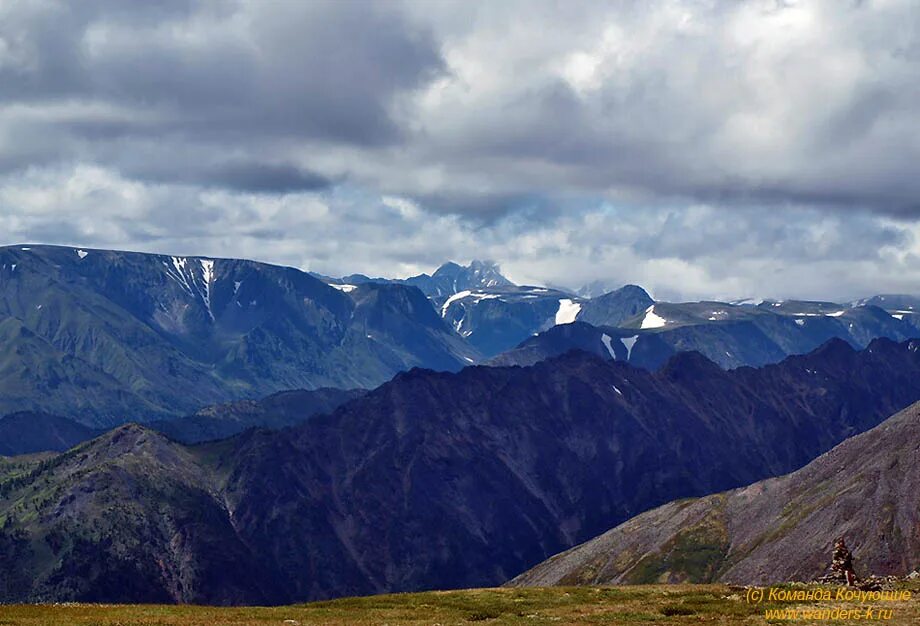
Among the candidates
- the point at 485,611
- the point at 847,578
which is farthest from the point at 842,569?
the point at 485,611

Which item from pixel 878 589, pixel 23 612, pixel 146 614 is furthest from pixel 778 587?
pixel 23 612

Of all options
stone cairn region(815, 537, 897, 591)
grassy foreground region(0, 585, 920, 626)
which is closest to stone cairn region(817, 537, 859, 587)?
stone cairn region(815, 537, 897, 591)

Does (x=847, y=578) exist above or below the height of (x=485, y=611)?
below

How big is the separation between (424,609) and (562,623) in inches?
666

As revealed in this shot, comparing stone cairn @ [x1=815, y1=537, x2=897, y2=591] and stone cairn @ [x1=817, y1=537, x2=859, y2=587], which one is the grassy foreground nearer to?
stone cairn @ [x1=815, y1=537, x2=897, y2=591]

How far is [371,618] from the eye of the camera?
251ft

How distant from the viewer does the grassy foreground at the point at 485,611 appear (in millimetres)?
70500

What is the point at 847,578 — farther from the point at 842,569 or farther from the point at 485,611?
the point at 485,611

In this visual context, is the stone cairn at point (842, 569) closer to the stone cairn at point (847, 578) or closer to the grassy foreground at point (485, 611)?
the stone cairn at point (847, 578)

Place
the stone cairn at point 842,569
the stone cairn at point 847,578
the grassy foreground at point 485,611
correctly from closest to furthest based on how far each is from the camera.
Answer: the grassy foreground at point 485,611, the stone cairn at point 847,578, the stone cairn at point 842,569

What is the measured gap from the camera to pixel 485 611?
79.8 m

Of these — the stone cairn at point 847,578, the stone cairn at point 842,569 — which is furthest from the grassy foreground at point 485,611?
the stone cairn at point 842,569

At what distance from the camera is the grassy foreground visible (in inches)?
2776

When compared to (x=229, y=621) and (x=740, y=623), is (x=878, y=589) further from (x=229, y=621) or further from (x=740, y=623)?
(x=229, y=621)
